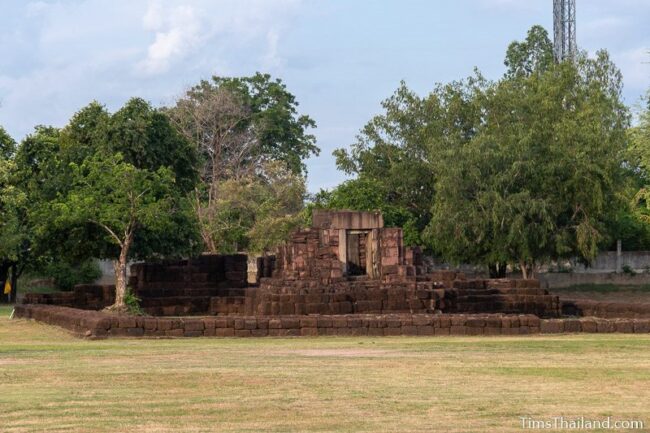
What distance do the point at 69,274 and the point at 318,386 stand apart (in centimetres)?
4185

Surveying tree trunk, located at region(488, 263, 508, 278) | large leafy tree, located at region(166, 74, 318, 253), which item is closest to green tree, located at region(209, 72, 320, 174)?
large leafy tree, located at region(166, 74, 318, 253)

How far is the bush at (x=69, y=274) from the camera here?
5538cm

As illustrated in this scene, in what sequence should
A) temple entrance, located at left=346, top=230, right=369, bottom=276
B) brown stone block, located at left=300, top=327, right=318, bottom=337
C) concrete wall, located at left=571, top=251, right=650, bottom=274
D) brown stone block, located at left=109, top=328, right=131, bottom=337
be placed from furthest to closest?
concrete wall, located at left=571, top=251, right=650, bottom=274, temple entrance, located at left=346, top=230, right=369, bottom=276, brown stone block, located at left=300, top=327, right=318, bottom=337, brown stone block, located at left=109, top=328, right=131, bottom=337

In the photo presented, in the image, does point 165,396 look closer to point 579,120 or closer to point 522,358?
point 522,358

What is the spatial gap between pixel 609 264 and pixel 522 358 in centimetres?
4449

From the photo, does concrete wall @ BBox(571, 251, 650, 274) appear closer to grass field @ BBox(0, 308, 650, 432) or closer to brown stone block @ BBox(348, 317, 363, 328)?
brown stone block @ BBox(348, 317, 363, 328)

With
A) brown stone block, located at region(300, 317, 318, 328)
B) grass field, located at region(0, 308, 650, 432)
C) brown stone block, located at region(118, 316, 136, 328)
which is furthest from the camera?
brown stone block, located at region(300, 317, 318, 328)

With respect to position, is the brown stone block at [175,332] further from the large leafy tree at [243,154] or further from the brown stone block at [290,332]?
the large leafy tree at [243,154]

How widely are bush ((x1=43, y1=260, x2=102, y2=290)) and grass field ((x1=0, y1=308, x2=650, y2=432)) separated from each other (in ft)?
102

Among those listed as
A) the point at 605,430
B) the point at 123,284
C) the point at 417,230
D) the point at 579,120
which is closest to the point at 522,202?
the point at 579,120

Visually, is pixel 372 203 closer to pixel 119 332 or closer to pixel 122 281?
pixel 122 281

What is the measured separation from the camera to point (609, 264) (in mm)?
63688

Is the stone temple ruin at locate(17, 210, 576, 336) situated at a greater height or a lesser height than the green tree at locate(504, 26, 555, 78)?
lesser

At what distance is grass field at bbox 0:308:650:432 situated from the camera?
42.8ft
